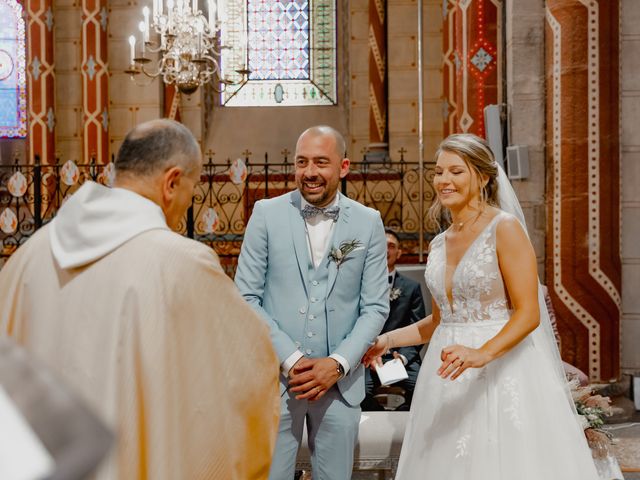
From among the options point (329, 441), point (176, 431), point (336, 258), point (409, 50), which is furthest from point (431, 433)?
point (409, 50)

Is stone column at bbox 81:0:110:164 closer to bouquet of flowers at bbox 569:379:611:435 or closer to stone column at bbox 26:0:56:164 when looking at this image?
stone column at bbox 26:0:56:164

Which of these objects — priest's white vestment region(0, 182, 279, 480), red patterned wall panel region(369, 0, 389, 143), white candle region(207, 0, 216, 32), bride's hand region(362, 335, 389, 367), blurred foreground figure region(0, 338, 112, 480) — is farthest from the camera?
red patterned wall panel region(369, 0, 389, 143)

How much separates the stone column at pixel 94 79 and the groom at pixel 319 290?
9.26 metres

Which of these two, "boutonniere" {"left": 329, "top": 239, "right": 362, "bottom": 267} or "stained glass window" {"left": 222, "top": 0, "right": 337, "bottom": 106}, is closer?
"boutonniere" {"left": 329, "top": 239, "right": 362, "bottom": 267}

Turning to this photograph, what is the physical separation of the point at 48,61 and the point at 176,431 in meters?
11.0

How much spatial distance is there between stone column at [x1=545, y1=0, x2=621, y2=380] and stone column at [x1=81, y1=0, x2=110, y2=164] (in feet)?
24.3

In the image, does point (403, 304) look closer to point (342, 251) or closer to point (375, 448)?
point (375, 448)

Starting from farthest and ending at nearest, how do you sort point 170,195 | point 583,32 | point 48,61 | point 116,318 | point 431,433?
point 48,61 → point 583,32 → point 431,433 → point 170,195 → point 116,318

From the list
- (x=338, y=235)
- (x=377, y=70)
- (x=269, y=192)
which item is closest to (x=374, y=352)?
(x=338, y=235)

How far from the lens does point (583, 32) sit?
6.35 metres

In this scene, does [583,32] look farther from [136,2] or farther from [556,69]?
[136,2]

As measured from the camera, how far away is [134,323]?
76.4 inches

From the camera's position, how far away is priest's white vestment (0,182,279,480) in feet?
6.37

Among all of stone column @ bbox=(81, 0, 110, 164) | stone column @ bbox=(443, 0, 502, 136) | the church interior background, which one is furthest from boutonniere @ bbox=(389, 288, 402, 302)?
stone column @ bbox=(81, 0, 110, 164)
